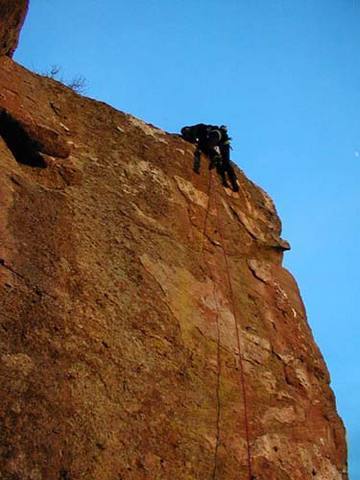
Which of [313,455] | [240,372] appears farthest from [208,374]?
[313,455]

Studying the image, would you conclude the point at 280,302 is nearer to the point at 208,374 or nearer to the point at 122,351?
the point at 208,374

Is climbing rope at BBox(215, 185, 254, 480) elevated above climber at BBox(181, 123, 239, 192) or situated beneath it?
situated beneath

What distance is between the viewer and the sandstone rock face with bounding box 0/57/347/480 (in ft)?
9.13

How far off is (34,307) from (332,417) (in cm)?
308

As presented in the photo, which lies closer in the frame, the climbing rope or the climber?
the climbing rope

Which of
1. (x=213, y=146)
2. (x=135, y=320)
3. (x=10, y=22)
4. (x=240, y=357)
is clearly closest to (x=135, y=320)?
(x=135, y=320)

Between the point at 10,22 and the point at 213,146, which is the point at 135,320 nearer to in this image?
the point at 10,22

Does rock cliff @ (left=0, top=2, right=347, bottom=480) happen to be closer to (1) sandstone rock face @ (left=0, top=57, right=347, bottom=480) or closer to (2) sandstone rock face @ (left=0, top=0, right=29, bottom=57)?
(1) sandstone rock face @ (left=0, top=57, right=347, bottom=480)

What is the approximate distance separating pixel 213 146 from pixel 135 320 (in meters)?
3.04

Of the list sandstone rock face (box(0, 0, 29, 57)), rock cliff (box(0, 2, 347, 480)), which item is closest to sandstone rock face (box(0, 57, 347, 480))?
rock cliff (box(0, 2, 347, 480))

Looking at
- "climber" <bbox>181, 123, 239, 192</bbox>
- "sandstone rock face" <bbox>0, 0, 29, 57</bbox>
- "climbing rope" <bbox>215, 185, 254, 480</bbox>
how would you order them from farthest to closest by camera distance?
"climber" <bbox>181, 123, 239, 192</bbox> → "sandstone rock face" <bbox>0, 0, 29, 57</bbox> → "climbing rope" <bbox>215, 185, 254, 480</bbox>

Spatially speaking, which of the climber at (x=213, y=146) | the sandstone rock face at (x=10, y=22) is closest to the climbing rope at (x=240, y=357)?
the climber at (x=213, y=146)

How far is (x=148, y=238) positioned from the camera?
421 cm

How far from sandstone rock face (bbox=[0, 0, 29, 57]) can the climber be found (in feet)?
7.54
